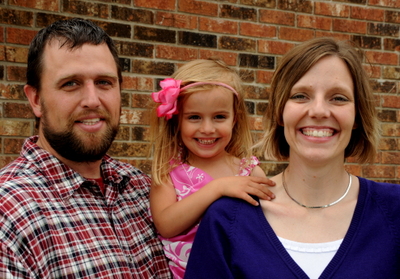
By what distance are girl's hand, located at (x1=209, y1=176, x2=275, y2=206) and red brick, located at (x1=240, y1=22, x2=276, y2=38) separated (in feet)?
5.96

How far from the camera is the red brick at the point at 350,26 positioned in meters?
3.61

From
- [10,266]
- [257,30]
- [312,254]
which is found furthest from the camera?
[257,30]

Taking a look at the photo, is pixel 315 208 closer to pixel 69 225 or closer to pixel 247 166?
pixel 247 166

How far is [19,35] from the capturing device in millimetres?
2789

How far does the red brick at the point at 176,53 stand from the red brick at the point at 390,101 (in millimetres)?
1705

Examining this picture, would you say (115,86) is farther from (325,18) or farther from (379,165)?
(379,165)

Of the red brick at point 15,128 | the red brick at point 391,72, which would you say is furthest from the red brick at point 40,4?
the red brick at point 391,72

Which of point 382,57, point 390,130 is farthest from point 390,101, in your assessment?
point 382,57

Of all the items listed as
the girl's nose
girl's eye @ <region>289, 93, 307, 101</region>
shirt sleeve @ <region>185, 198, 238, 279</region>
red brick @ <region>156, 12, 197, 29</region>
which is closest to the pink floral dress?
the girl's nose

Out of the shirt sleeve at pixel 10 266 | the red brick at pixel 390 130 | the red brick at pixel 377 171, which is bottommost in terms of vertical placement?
the red brick at pixel 377 171

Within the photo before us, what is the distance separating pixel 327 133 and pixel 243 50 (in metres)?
1.85

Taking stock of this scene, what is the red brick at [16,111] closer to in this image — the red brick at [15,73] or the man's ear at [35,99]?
the red brick at [15,73]

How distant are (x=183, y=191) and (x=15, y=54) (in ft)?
4.97

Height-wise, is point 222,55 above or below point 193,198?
above
